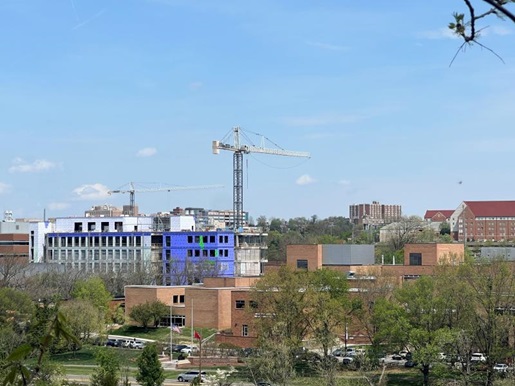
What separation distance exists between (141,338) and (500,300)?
29.5 metres

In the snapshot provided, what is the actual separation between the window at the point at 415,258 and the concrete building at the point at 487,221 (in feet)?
291

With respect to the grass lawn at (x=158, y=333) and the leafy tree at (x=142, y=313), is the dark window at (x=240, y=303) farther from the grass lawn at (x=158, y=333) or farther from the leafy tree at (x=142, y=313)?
the leafy tree at (x=142, y=313)

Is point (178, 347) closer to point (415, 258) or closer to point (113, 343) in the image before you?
point (113, 343)

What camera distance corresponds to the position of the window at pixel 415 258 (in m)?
73.2

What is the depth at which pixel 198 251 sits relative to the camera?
9938 cm

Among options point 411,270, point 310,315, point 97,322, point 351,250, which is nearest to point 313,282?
point 310,315

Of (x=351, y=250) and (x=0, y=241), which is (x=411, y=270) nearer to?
(x=351, y=250)

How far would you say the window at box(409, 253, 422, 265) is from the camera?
7325cm

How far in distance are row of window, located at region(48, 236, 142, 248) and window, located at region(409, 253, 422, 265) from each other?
39.6m

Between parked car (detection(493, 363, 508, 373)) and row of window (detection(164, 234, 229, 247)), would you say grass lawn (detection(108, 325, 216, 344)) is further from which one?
row of window (detection(164, 234, 229, 247))

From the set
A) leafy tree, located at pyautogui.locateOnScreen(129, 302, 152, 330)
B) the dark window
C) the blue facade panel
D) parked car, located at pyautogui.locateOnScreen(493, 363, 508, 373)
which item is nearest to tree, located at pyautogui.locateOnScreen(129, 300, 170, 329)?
leafy tree, located at pyautogui.locateOnScreen(129, 302, 152, 330)

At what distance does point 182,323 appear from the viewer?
217ft

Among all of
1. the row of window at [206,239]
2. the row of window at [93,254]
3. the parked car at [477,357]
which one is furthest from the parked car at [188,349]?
the row of window at [93,254]

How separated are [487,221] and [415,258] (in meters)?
93.7
